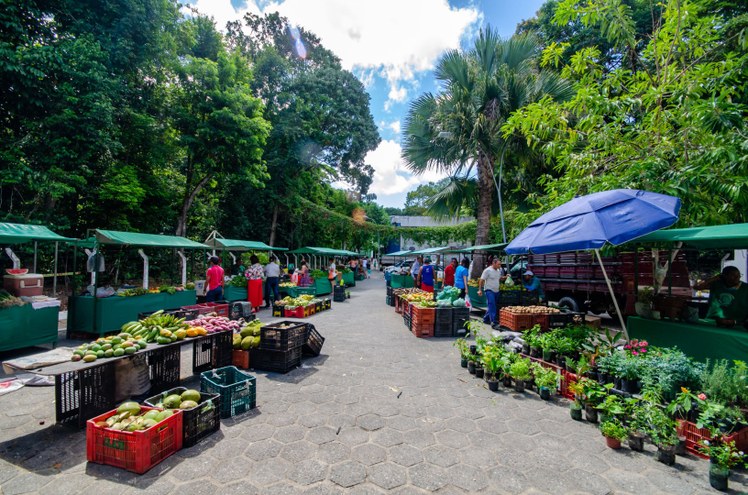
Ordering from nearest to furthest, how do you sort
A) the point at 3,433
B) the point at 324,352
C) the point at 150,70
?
the point at 3,433
the point at 324,352
the point at 150,70

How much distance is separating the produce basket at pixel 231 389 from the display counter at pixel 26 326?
4.64 meters

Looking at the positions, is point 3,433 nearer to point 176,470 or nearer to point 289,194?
point 176,470

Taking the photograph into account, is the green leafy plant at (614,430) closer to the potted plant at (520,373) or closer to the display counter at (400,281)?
the potted plant at (520,373)

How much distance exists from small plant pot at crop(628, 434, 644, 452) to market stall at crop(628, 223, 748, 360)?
203cm

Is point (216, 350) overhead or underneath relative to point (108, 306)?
underneath

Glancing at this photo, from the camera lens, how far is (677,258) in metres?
8.23

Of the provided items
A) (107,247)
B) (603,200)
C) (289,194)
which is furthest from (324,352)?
(289,194)

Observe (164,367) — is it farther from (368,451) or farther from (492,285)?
(492,285)

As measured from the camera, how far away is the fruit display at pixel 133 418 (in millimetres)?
2898

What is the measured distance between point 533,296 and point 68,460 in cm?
1027

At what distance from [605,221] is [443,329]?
4522 mm

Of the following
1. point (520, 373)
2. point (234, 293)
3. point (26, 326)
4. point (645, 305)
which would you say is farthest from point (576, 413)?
point (234, 293)

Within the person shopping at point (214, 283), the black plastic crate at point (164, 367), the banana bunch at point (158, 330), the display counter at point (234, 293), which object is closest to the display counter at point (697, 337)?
the banana bunch at point (158, 330)

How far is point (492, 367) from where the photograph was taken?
476cm
